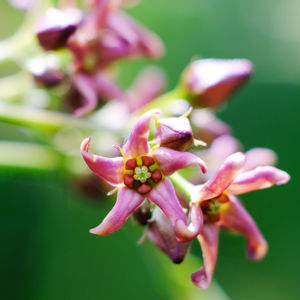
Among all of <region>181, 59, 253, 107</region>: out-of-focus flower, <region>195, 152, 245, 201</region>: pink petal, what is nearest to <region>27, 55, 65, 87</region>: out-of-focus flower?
<region>181, 59, 253, 107</region>: out-of-focus flower

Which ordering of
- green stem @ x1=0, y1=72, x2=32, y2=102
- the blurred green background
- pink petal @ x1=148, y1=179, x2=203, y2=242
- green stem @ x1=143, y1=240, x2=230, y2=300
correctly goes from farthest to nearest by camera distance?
the blurred green background < green stem @ x1=143, y1=240, x2=230, y2=300 < green stem @ x1=0, y1=72, x2=32, y2=102 < pink petal @ x1=148, y1=179, x2=203, y2=242

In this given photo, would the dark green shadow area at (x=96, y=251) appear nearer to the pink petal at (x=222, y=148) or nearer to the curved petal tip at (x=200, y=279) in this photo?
the pink petal at (x=222, y=148)

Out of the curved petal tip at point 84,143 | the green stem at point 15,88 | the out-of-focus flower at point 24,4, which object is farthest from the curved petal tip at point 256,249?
the out-of-focus flower at point 24,4

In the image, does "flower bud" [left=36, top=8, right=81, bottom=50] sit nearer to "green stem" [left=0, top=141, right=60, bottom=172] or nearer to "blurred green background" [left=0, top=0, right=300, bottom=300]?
"green stem" [left=0, top=141, right=60, bottom=172]

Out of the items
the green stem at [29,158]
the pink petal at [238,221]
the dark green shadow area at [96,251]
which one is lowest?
the dark green shadow area at [96,251]

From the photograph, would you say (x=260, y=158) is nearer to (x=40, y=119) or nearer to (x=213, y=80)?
(x=213, y=80)

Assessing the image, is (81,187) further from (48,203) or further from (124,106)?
(48,203)

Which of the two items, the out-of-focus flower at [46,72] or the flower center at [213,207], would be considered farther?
the out-of-focus flower at [46,72]
